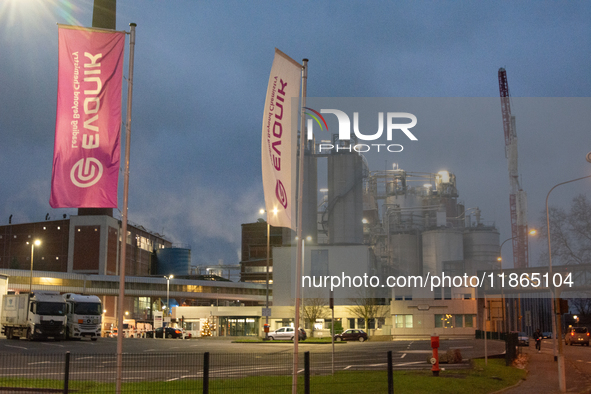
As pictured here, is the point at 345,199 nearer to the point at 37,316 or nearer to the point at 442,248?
the point at 442,248

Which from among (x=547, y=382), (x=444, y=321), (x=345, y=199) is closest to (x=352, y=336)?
(x=444, y=321)

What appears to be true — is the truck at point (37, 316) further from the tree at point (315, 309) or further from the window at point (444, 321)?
the window at point (444, 321)

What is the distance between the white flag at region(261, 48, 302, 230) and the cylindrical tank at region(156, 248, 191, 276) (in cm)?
A: 11124

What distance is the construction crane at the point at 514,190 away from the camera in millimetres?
118312

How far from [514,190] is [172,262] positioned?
245 ft

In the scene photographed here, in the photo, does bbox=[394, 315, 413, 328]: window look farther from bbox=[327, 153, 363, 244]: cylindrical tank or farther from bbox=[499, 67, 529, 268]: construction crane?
bbox=[499, 67, 529, 268]: construction crane

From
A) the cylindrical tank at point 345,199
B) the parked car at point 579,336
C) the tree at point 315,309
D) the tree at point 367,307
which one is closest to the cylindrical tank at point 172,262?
the cylindrical tank at point 345,199

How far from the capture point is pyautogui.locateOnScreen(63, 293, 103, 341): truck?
45.3 meters

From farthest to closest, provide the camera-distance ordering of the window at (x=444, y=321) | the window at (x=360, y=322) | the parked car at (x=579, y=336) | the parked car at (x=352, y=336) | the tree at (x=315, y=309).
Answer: the window at (x=360, y=322) → the window at (x=444, y=321) → the tree at (x=315, y=309) → the parked car at (x=352, y=336) → the parked car at (x=579, y=336)

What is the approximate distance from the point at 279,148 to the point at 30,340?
37661 mm

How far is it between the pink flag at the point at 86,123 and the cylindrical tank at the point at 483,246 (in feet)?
273

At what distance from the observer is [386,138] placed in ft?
317

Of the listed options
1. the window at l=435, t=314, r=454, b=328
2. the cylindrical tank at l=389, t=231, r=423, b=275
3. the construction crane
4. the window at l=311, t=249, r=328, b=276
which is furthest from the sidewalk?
the construction crane

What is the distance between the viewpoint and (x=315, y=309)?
243ft
